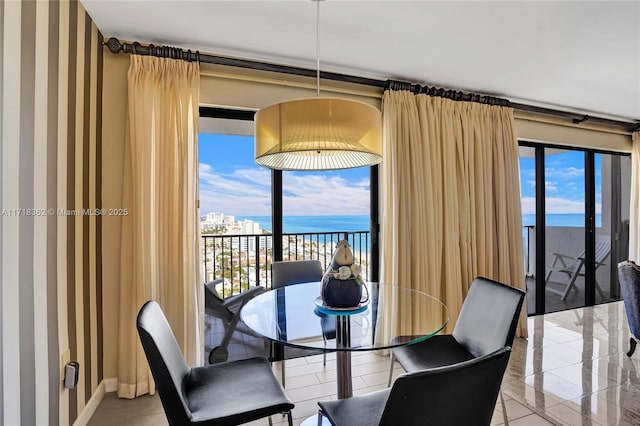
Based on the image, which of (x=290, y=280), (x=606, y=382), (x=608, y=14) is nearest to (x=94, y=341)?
(x=290, y=280)

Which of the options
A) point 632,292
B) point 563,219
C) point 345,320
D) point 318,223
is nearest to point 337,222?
point 318,223

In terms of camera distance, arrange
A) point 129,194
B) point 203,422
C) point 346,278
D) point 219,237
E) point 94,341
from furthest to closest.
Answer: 1. point 219,237
2. point 129,194
3. point 94,341
4. point 346,278
5. point 203,422

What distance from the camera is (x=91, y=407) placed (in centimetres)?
202

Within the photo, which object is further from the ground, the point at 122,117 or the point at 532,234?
the point at 122,117

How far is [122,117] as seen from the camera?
2.29 meters

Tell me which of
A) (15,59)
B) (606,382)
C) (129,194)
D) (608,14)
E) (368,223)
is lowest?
(606,382)

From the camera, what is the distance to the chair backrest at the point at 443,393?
3.00 ft

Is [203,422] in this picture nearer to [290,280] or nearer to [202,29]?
[290,280]

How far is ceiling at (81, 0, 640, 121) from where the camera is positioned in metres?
1.90

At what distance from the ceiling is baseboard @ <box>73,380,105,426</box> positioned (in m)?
2.38

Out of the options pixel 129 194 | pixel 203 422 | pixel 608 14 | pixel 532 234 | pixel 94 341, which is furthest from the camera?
pixel 532 234

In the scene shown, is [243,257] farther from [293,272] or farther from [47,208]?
[47,208]

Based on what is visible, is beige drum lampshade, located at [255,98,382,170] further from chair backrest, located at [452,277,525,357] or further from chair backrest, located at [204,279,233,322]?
chair backrest, located at [204,279,233,322]

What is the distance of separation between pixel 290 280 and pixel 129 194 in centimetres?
131
